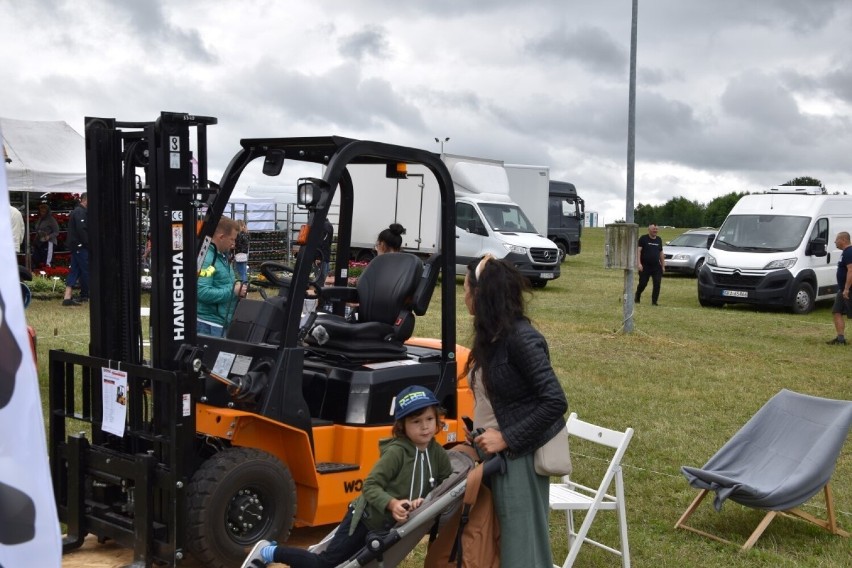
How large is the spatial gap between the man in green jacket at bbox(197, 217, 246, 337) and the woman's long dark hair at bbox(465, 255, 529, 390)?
111 inches

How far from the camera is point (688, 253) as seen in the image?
105 feet

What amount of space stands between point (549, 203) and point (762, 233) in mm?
13969

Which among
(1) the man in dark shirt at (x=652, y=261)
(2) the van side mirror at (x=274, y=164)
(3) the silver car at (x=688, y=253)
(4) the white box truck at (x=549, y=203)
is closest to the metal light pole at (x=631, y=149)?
(1) the man in dark shirt at (x=652, y=261)

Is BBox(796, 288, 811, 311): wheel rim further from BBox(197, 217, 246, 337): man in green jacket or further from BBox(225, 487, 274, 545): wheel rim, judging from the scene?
BBox(225, 487, 274, 545): wheel rim

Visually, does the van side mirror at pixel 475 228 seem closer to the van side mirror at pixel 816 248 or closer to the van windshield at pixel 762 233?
the van windshield at pixel 762 233

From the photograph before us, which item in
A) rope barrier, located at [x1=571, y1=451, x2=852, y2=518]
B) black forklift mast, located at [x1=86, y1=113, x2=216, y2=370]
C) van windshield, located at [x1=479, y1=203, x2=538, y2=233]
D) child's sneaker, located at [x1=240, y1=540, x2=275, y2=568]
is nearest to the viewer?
child's sneaker, located at [x1=240, y1=540, x2=275, y2=568]

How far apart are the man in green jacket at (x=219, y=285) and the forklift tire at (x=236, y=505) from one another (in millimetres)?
1599

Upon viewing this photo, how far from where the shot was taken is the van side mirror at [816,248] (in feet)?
71.4

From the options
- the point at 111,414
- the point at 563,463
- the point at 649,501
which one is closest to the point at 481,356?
the point at 563,463

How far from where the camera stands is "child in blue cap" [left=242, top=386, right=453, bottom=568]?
14.5 feet

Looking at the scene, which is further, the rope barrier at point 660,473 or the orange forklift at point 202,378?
the rope barrier at point 660,473

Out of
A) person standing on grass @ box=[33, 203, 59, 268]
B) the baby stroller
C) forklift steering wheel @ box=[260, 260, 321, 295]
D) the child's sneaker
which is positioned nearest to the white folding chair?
the baby stroller

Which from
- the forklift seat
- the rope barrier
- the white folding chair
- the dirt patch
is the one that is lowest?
the rope barrier

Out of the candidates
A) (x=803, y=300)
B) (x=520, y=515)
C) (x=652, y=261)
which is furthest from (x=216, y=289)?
(x=803, y=300)
